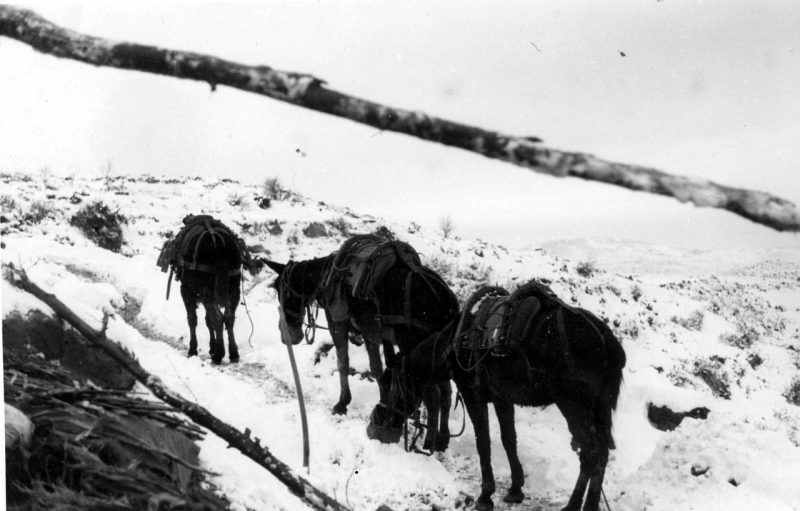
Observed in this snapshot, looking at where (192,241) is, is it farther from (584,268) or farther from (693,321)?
(693,321)

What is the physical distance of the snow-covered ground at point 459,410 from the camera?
3713 millimetres

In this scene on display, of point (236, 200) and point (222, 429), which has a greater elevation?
point (236, 200)

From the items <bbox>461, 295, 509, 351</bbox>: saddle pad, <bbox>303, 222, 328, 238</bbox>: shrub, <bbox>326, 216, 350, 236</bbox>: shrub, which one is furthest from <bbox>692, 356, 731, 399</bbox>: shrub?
<bbox>303, 222, 328, 238</bbox>: shrub

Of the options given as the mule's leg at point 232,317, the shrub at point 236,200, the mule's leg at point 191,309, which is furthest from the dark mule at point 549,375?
the shrub at point 236,200

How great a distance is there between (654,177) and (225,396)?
4782 millimetres

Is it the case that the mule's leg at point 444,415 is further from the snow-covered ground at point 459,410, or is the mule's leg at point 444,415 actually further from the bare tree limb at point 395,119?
the bare tree limb at point 395,119

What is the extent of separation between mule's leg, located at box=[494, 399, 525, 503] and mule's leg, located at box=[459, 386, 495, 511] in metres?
0.12

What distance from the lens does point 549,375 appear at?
11.8 ft

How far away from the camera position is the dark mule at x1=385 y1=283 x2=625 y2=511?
3498 millimetres

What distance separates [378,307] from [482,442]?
4.80 feet

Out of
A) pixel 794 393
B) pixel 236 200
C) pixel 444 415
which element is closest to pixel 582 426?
pixel 444 415

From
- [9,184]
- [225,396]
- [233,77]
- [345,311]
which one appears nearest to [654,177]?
[233,77]

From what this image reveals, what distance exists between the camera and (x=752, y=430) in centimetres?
399

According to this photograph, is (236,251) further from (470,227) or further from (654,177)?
(654,177)
